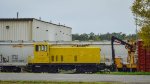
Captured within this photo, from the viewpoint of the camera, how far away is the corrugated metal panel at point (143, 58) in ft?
133

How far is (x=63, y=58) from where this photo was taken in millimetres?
44469

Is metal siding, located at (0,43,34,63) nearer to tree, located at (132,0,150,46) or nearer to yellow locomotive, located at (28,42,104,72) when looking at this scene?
yellow locomotive, located at (28,42,104,72)

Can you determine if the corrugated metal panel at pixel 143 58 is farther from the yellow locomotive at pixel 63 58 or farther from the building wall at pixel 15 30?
the building wall at pixel 15 30

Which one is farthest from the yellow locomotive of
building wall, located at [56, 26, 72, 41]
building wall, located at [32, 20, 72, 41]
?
building wall, located at [56, 26, 72, 41]

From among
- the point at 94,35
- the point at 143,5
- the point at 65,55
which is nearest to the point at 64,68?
the point at 65,55

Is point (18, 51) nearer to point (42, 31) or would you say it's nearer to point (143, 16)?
point (42, 31)

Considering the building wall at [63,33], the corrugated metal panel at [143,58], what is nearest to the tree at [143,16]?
the corrugated metal panel at [143,58]

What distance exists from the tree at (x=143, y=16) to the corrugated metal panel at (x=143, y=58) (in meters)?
14.5

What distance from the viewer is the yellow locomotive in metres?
43.8

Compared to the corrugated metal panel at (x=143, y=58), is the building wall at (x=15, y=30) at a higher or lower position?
higher

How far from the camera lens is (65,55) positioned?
44594mm

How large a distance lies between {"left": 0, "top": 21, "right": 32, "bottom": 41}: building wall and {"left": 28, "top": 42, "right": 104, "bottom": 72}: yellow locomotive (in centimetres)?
1190

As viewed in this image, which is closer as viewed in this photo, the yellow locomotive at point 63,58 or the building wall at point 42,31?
the yellow locomotive at point 63,58

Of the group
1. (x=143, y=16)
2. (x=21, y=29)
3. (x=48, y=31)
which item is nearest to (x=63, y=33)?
(x=48, y=31)
